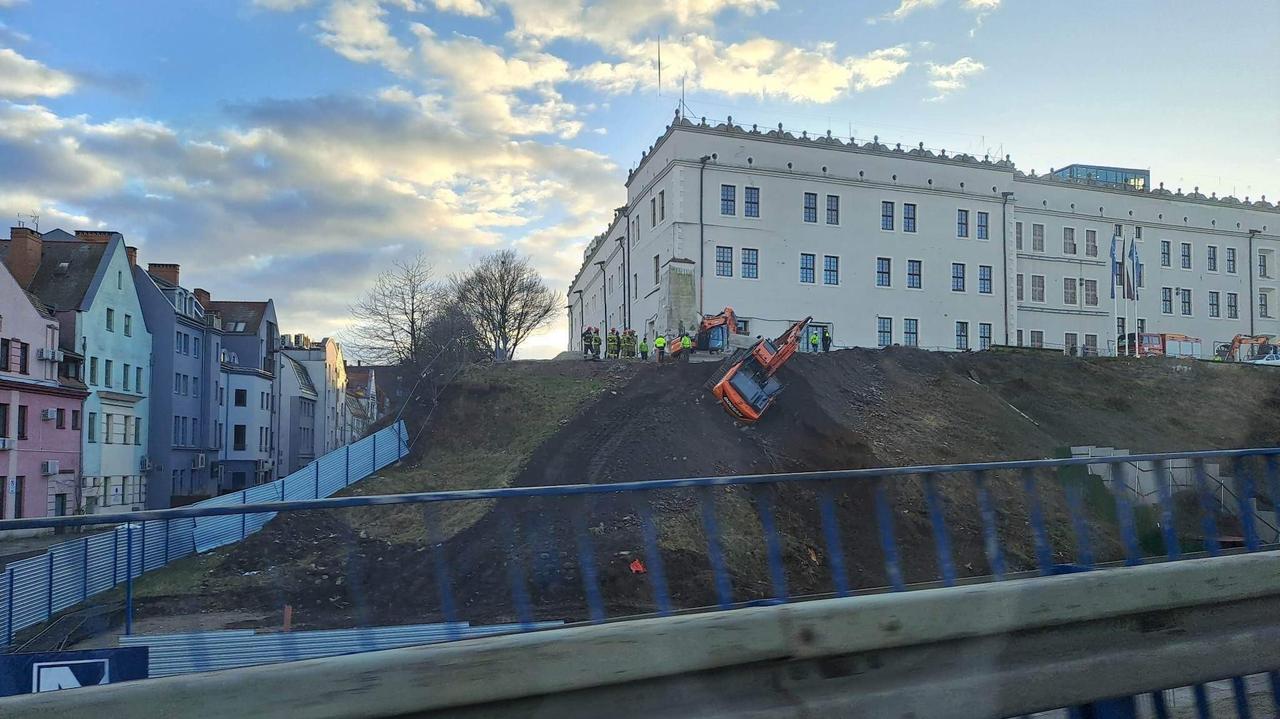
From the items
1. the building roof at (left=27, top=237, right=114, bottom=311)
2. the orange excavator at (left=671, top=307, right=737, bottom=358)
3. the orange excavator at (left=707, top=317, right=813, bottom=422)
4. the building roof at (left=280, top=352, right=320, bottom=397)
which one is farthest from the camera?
the building roof at (left=280, top=352, right=320, bottom=397)

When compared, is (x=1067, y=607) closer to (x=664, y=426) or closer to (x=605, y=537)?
(x=605, y=537)

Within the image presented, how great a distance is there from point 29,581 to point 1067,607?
4.41 meters

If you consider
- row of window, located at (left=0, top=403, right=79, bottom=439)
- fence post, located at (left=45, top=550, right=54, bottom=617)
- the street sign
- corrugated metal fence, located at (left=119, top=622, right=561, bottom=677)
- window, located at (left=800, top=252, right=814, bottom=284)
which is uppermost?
window, located at (left=800, top=252, right=814, bottom=284)

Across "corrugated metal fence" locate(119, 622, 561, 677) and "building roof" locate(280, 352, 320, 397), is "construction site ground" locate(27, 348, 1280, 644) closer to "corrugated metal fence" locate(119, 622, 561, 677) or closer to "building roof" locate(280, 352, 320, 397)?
"corrugated metal fence" locate(119, 622, 561, 677)

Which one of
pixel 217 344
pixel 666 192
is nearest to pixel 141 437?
pixel 217 344

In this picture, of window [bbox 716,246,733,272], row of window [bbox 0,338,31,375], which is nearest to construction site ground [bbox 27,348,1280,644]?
window [bbox 716,246,733,272]

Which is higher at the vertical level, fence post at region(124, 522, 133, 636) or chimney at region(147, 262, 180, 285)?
chimney at region(147, 262, 180, 285)

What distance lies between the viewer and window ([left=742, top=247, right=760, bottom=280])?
161ft

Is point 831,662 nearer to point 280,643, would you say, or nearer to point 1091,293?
point 280,643

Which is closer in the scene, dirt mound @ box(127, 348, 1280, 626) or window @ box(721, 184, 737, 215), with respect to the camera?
dirt mound @ box(127, 348, 1280, 626)

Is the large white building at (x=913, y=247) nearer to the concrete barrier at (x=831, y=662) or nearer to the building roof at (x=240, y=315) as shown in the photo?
the building roof at (x=240, y=315)

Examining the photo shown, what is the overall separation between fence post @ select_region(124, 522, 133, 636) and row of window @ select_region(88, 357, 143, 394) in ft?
142

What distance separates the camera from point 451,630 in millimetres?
3674

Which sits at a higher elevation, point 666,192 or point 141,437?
point 666,192
